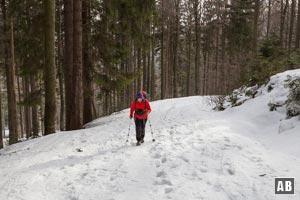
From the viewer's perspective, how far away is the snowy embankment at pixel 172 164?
445 centimetres

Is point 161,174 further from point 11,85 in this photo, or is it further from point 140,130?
point 11,85

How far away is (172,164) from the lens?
5547 millimetres

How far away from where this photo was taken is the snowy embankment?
4.45 meters

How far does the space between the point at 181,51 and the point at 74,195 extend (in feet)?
102

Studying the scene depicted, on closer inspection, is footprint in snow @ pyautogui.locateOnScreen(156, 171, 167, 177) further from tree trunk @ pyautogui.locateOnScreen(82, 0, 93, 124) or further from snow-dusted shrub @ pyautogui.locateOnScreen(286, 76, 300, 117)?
tree trunk @ pyautogui.locateOnScreen(82, 0, 93, 124)

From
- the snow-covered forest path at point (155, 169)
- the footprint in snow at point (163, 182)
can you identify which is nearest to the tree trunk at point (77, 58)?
the snow-covered forest path at point (155, 169)

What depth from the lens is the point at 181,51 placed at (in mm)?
34188

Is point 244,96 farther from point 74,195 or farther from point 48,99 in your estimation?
point 74,195

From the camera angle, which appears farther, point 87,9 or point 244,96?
point 87,9

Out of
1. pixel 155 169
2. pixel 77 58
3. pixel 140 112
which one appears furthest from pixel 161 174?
pixel 77 58

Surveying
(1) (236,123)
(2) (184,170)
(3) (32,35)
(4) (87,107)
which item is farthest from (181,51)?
(2) (184,170)

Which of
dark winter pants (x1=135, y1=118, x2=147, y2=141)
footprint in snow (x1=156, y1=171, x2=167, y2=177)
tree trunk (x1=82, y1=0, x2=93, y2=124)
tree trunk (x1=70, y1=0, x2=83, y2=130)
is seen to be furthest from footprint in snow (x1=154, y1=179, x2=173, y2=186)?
tree trunk (x1=82, y1=0, x2=93, y2=124)

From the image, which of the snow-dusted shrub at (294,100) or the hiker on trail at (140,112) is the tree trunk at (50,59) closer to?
the hiker on trail at (140,112)

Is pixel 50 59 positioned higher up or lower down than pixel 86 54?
lower down
